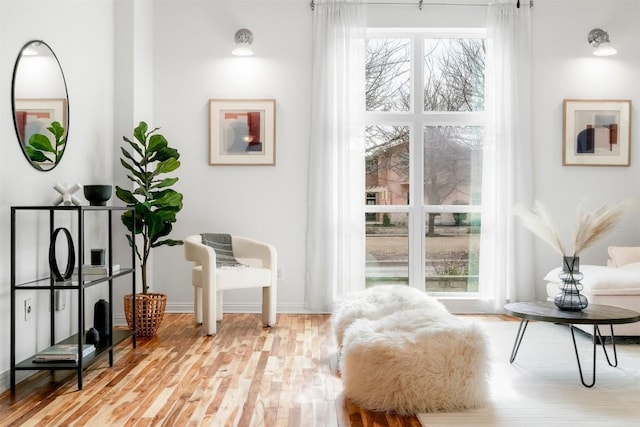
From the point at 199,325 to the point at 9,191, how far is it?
2024 millimetres

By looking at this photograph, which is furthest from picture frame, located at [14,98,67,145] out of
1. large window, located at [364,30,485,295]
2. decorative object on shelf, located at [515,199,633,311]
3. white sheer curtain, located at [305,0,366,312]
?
decorative object on shelf, located at [515,199,633,311]

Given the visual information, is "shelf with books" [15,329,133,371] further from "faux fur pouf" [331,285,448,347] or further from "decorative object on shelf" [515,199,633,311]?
"decorative object on shelf" [515,199,633,311]

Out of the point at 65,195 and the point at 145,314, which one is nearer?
the point at 65,195

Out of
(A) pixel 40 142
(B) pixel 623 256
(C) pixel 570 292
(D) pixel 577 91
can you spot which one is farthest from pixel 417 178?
(A) pixel 40 142

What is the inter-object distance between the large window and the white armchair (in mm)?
1147

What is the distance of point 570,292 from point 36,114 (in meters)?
3.30

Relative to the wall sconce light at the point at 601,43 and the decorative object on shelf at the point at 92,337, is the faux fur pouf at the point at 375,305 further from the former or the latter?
the wall sconce light at the point at 601,43

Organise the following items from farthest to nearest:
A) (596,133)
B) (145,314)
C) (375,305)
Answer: (596,133)
(145,314)
(375,305)

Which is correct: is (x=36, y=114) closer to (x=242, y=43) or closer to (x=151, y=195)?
(x=151, y=195)

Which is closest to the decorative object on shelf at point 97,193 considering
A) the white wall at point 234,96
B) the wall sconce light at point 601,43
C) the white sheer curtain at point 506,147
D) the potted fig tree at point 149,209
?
the potted fig tree at point 149,209

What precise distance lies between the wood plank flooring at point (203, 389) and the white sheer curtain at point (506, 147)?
79.0 inches

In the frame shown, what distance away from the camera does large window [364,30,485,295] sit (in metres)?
5.42

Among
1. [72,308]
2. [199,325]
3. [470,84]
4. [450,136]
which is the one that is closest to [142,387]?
[72,308]

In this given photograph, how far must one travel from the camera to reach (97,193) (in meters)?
3.66
